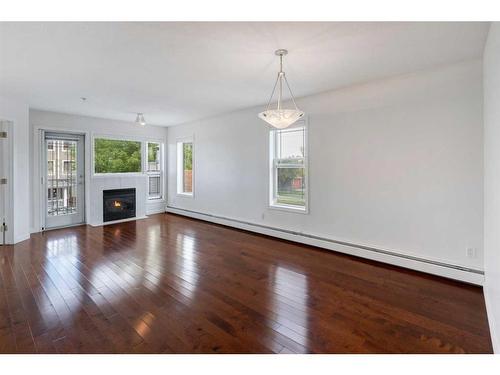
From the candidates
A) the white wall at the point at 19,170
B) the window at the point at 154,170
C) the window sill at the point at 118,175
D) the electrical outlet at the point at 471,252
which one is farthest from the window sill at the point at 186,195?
the electrical outlet at the point at 471,252

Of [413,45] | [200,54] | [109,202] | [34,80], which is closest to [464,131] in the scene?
[413,45]

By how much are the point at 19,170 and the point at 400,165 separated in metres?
6.28

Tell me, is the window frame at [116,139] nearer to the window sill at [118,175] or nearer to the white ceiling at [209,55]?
the window sill at [118,175]

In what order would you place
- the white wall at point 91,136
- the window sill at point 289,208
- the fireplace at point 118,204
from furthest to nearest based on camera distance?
the fireplace at point 118,204 → the white wall at point 91,136 → the window sill at point 289,208

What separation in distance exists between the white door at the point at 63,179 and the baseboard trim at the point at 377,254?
367 cm

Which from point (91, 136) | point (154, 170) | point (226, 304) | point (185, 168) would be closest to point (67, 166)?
point (91, 136)

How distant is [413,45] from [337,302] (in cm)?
264

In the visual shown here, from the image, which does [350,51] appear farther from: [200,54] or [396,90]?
[200,54]

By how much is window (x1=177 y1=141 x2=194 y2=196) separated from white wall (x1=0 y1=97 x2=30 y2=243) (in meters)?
3.42

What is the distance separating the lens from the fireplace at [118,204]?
6.55 m

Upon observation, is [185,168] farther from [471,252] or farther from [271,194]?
[471,252]

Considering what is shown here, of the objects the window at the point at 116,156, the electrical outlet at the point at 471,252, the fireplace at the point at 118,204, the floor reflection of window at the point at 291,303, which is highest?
the window at the point at 116,156

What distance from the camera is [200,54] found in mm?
2832

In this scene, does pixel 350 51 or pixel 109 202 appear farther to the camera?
pixel 109 202
